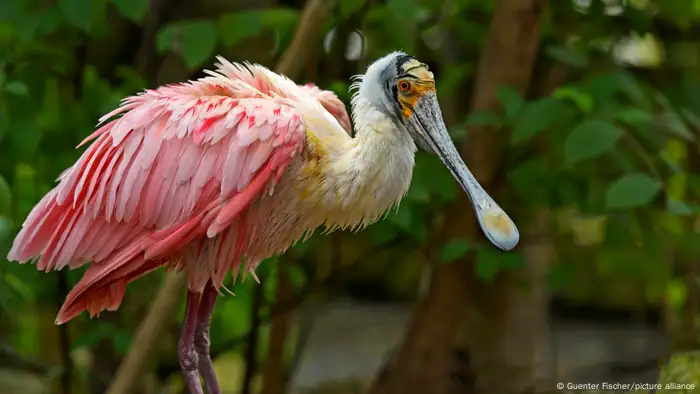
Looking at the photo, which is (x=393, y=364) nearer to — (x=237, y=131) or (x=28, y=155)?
(x=28, y=155)

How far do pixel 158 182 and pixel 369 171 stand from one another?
18.3 inches

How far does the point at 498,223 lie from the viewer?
2.19 meters

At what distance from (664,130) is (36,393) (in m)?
2.86

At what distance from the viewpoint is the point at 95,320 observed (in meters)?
3.70

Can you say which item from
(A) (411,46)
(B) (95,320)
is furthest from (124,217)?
(B) (95,320)

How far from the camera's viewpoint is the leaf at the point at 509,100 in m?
2.91

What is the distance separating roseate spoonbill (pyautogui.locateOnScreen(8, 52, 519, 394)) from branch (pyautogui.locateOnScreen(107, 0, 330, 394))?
0.59 metres

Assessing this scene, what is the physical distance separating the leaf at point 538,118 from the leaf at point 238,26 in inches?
29.9

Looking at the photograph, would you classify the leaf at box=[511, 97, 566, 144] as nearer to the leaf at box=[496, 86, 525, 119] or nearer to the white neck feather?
the leaf at box=[496, 86, 525, 119]

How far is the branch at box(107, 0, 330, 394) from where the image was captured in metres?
2.93

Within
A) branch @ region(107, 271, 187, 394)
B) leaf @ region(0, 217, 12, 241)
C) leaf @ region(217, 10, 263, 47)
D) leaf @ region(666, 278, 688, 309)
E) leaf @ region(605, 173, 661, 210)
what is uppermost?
leaf @ region(217, 10, 263, 47)

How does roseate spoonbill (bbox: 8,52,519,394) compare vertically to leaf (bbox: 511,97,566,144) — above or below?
above

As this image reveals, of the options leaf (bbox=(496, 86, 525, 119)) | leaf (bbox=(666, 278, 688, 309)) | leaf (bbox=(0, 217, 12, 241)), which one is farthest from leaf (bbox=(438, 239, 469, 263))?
leaf (bbox=(0, 217, 12, 241))

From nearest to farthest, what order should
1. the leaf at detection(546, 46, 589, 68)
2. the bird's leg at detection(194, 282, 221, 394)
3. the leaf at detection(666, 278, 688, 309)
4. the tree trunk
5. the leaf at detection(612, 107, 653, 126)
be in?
the bird's leg at detection(194, 282, 221, 394) → the leaf at detection(612, 107, 653, 126) → the leaf at detection(546, 46, 589, 68) → the tree trunk → the leaf at detection(666, 278, 688, 309)
